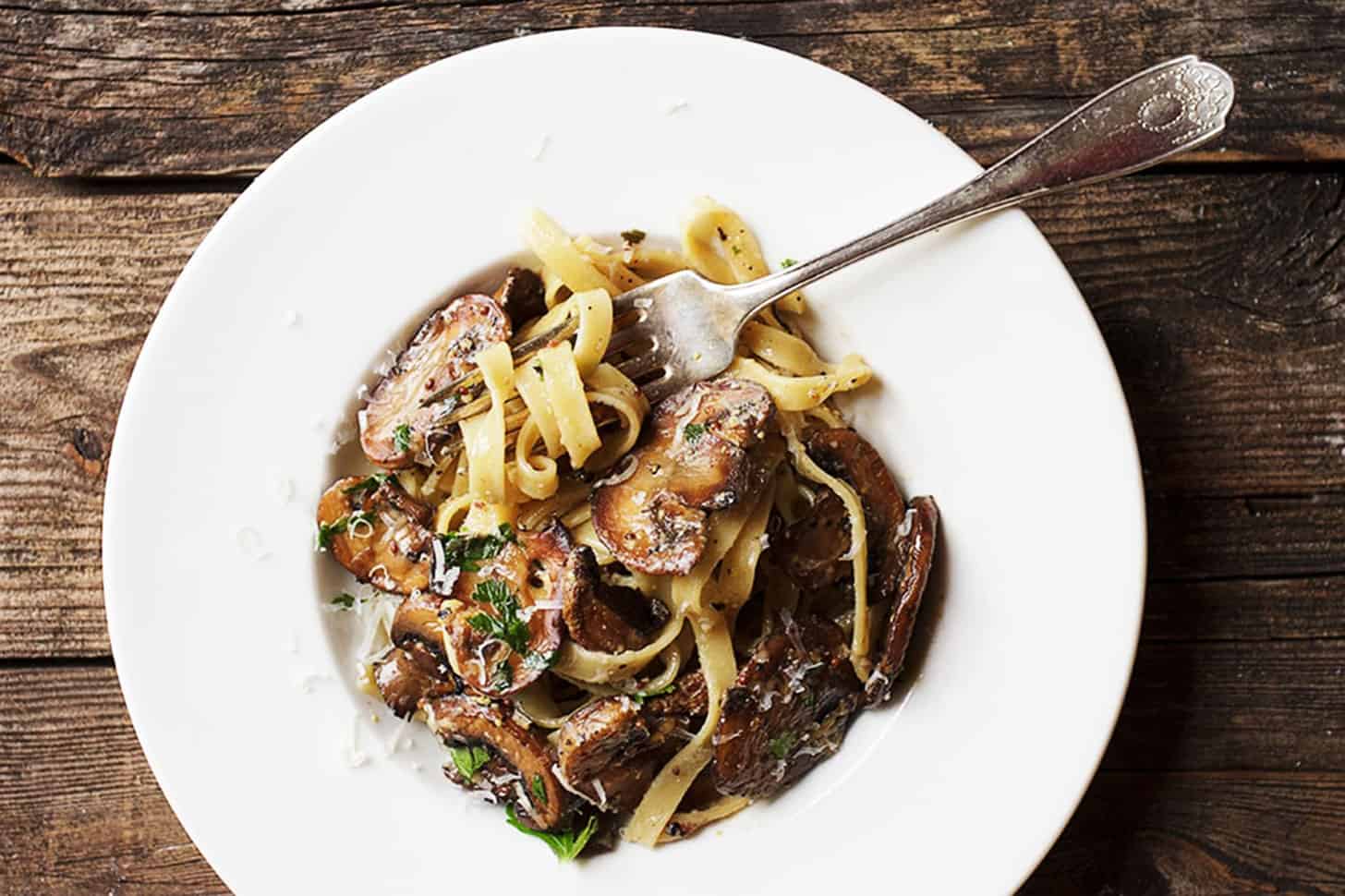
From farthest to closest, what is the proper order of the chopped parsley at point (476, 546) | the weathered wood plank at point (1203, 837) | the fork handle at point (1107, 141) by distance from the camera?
1. the weathered wood plank at point (1203, 837)
2. the chopped parsley at point (476, 546)
3. the fork handle at point (1107, 141)

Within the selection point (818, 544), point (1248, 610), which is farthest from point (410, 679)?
point (1248, 610)

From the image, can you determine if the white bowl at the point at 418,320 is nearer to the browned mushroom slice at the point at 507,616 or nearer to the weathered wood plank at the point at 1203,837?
the browned mushroom slice at the point at 507,616

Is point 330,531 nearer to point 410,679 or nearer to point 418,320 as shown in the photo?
point 410,679

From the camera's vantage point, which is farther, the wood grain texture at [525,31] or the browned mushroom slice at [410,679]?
the wood grain texture at [525,31]

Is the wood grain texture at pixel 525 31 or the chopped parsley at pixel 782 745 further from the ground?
the wood grain texture at pixel 525 31

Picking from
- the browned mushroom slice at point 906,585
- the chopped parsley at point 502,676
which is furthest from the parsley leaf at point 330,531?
the browned mushroom slice at point 906,585

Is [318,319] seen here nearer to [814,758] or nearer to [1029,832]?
[814,758]

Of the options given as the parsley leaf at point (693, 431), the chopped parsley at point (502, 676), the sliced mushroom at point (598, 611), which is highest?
the parsley leaf at point (693, 431)


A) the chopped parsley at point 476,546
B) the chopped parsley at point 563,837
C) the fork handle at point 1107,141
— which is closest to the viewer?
the fork handle at point 1107,141
